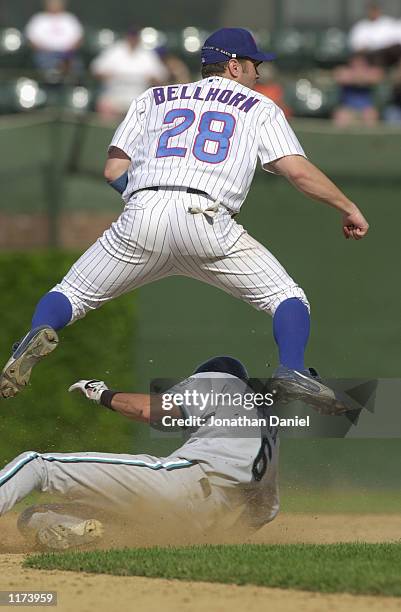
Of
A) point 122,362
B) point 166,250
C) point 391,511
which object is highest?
point 166,250

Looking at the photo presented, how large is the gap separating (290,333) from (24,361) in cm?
121

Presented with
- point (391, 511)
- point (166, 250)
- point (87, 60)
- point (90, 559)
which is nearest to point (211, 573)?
point (90, 559)

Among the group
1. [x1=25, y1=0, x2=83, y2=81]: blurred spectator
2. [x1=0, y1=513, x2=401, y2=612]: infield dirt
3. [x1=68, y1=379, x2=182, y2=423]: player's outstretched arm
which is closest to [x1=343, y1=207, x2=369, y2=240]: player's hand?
[x1=68, y1=379, x2=182, y2=423]: player's outstretched arm

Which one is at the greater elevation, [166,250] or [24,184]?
[166,250]

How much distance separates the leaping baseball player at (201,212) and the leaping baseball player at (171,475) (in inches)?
14.7

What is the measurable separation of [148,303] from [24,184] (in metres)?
1.45

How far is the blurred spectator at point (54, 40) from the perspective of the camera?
12.2 metres

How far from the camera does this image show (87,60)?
12.8 m

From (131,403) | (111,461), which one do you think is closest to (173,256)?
(131,403)

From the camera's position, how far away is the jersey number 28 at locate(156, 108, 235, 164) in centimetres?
539

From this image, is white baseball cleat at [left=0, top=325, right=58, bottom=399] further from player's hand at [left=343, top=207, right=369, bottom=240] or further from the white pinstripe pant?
player's hand at [left=343, top=207, right=369, bottom=240]

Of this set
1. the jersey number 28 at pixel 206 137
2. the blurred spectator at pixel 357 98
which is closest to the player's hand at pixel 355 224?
the jersey number 28 at pixel 206 137

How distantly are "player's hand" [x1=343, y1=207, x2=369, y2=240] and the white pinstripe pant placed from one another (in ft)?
1.21

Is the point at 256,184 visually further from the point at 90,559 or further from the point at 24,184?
the point at 90,559
